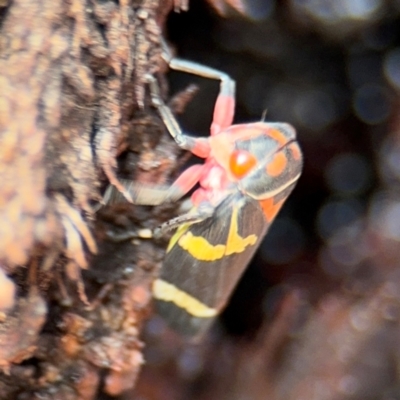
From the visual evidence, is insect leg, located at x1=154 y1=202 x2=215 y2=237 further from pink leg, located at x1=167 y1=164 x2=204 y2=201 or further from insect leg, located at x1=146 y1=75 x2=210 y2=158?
insect leg, located at x1=146 y1=75 x2=210 y2=158

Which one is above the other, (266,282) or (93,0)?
(93,0)

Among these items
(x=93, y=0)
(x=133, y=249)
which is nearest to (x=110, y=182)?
(x=133, y=249)

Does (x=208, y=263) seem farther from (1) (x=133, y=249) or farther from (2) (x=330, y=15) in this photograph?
(2) (x=330, y=15)

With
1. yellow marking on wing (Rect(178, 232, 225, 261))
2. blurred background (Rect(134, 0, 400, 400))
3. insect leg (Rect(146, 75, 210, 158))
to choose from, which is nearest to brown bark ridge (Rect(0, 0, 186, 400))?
insect leg (Rect(146, 75, 210, 158))

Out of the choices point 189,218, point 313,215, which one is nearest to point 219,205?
point 189,218

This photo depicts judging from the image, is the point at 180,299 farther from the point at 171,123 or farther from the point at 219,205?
the point at 171,123

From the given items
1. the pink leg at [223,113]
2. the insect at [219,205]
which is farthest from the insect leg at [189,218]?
the pink leg at [223,113]

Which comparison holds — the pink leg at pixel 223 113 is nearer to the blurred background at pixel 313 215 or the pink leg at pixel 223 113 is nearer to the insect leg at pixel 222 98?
the insect leg at pixel 222 98
